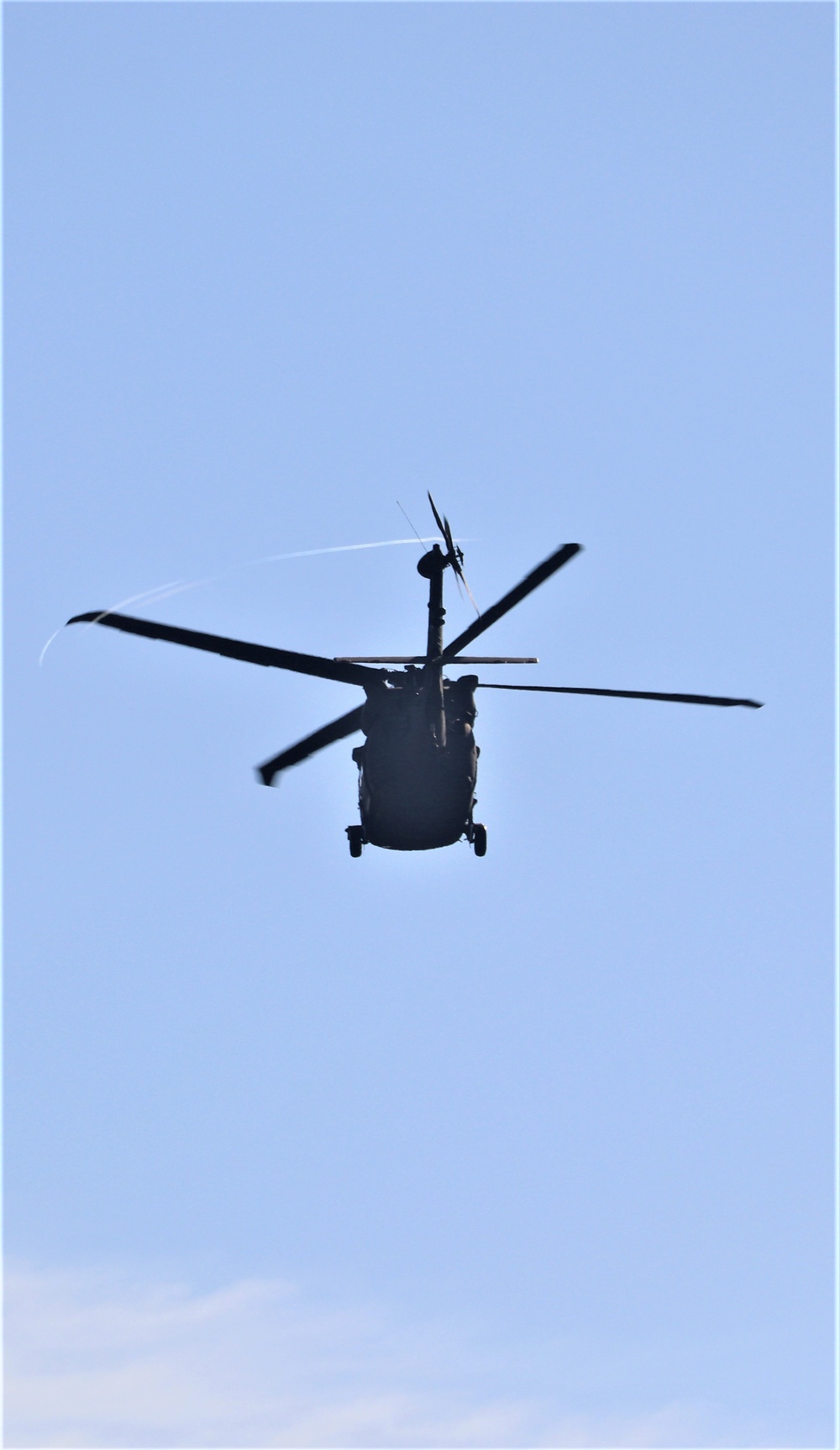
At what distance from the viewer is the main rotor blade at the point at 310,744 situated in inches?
1702

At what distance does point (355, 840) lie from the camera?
1826 inches

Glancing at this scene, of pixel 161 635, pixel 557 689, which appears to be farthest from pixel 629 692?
pixel 161 635

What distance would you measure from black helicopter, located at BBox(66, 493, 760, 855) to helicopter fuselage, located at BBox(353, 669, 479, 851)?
19mm

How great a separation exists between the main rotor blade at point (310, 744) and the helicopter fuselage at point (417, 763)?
458 mm

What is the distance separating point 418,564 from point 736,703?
7.88 meters

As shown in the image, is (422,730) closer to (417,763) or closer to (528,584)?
(417,763)

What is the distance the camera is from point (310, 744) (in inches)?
1740

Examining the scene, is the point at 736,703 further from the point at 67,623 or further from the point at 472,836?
the point at 67,623

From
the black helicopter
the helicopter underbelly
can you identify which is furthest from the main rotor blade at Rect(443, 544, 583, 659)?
the helicopter underbelly

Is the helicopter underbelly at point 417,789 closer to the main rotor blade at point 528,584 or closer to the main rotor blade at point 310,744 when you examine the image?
the main rotor blade at point 310,744

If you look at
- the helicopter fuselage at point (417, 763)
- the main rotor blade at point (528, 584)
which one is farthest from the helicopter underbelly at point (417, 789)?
the main rotor blade at point (528, 584)

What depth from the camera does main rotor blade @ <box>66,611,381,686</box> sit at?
39.3m

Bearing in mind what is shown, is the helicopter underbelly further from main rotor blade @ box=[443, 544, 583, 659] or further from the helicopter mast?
main rotor blade @ box=[443, 544, 583, 659]

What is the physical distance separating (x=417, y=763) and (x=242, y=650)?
5.04 metres
